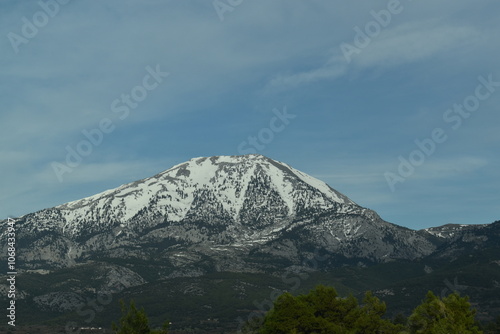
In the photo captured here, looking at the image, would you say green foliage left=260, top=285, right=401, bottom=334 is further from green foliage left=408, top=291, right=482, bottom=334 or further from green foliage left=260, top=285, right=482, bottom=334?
green foliage left=408, top=291, right=482, bottom=334

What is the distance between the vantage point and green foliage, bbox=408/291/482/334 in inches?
4574

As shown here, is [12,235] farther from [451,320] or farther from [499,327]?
[499,327]

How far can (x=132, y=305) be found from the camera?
109m

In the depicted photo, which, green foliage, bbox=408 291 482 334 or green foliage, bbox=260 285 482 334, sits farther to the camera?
green foliage, bbox=260 285 482 334

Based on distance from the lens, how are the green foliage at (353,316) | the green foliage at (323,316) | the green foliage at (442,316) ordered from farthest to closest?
the green foliage at (323,316)
the green foliage at (353,316)
the green foliage at (442,316)

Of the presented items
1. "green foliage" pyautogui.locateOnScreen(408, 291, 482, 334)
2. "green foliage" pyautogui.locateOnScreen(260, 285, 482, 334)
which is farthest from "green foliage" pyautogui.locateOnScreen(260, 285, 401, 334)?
"green foliage" pyautogui.locateOnScreen(408, 291, 482, 334)

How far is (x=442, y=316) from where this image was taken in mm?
118188

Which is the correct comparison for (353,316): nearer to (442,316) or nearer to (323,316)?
(323,316)

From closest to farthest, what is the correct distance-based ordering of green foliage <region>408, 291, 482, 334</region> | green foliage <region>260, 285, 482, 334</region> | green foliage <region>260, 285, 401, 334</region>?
green foliage <region>408, 291, 482, 334</region>
green foliage <region>260, 285, 482, 334</region>
green foliage <region>260, 285, 401, 334</region>

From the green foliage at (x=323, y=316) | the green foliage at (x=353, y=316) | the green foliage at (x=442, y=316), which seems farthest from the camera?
the green foliage at (x=323, y=316)

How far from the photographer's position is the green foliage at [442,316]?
116181mm

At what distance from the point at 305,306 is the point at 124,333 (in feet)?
126

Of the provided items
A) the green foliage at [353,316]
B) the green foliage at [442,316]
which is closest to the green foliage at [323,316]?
the green foliage at [353,316]

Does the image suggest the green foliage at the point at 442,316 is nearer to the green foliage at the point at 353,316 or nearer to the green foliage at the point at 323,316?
the green foliage at the point at 353,316
